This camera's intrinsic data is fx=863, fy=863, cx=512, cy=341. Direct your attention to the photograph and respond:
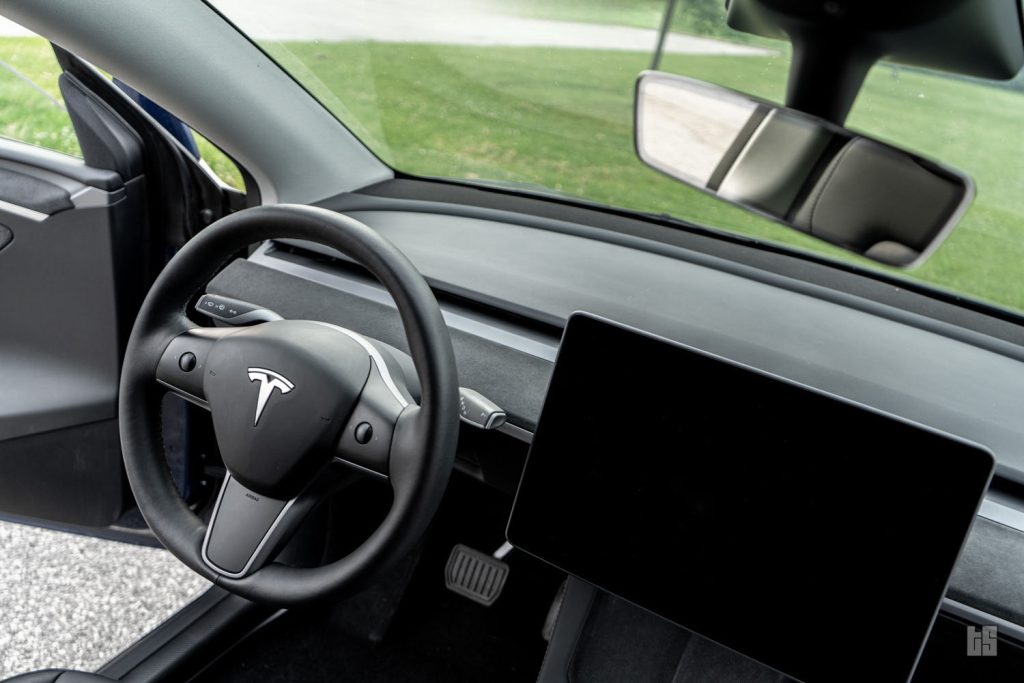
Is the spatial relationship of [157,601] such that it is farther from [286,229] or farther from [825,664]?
[825,664]

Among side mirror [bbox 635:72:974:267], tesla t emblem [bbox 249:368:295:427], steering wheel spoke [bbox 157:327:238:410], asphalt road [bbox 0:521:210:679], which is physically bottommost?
asphalt road [bbox 0:521:210:679]

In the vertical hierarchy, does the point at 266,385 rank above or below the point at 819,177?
below

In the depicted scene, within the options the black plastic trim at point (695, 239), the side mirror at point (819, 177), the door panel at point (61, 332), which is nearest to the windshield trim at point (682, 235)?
the black plastic trim at point (695, 239)

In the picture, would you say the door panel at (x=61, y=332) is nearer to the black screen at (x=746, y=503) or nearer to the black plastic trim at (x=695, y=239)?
the black plastic trim at (x=695, y=239)

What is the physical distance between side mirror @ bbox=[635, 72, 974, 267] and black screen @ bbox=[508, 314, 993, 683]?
1.29 feet

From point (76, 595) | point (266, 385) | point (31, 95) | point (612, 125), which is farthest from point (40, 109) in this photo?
point (612, 125)

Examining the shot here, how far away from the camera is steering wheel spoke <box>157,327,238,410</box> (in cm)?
140

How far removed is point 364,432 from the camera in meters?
1.32

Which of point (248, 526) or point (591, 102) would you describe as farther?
point (591, 102)

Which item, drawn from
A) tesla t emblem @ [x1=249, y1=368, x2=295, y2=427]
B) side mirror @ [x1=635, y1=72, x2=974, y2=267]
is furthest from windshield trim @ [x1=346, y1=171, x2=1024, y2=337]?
tesla t emblem @ [x1=249, y1=368, x2=295, y2=427]

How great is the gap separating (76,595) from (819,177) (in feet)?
7.03

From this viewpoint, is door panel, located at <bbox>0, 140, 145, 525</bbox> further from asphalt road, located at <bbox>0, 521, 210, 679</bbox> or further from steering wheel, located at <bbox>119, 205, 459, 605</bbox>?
steering wheel, located at <bbox>119, 205, 459, 605</bbox>

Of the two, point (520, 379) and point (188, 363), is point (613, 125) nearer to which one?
point (520, 379)

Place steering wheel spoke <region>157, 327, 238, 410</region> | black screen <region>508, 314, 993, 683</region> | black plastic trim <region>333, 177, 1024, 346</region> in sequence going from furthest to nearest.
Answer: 1. black plastic trim <region>333, 177, 1024, 346</region>
2. steering wheel spoke <region>157, 327, 238, 410</region>
3. black screen <region>508, 314, 993, 683</region>
